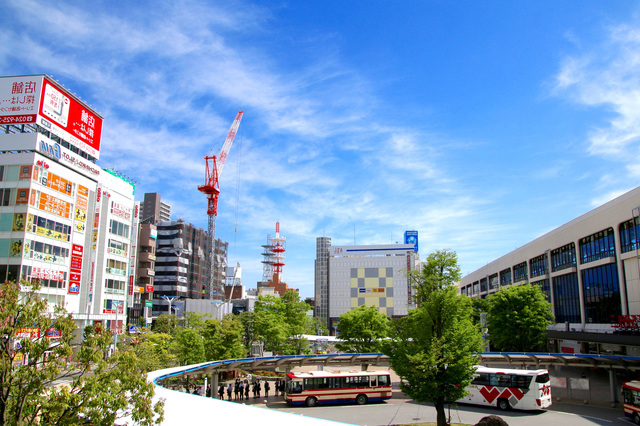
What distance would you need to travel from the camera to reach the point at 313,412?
32.5 m

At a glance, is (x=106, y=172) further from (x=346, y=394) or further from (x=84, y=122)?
(x=346, y=394)

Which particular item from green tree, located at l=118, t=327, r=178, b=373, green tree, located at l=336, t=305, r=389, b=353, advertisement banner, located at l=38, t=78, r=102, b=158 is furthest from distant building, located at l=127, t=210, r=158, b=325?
green tree, located at l=336, t=305, r=389, b=353

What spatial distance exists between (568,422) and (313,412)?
645 inches

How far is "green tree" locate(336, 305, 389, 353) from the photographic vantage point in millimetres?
58656

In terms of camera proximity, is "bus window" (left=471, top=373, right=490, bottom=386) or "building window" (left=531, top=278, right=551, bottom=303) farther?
"building window" (left=531, top=278, right=551, bottom=303)

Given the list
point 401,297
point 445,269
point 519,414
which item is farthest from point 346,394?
point 401,297

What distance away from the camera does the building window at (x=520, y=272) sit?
2857 inches

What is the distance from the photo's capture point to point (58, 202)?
52500mm

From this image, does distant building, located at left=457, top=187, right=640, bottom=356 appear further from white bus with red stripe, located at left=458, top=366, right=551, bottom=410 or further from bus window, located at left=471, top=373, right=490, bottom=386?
bus window, located at left=471, top=373, right=490, bottom=386

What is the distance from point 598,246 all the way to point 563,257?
933 centimetres

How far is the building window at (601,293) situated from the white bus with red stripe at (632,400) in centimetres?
1973

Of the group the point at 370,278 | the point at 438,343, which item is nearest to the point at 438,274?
the point at 438,343

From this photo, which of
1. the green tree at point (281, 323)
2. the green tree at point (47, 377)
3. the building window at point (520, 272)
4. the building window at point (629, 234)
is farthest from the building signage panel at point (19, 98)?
the building window at point (520, 272)

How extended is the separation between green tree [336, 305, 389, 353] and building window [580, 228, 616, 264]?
81.1 ft
